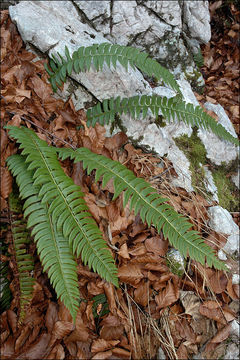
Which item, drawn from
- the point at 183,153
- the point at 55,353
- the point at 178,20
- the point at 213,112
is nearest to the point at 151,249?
the point at 55,353

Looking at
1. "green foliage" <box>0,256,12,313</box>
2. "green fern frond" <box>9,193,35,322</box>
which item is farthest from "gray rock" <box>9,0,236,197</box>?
"green foliage" <box>0,256,12,313</box>

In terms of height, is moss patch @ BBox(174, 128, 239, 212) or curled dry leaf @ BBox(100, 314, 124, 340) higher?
moss patch @ BBox(174, 128, 239, 212)

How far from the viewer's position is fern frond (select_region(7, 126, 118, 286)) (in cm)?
167

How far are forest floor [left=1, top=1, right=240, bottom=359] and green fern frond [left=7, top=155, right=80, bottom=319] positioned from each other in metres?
0.22

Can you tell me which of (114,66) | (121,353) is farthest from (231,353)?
(114,66)

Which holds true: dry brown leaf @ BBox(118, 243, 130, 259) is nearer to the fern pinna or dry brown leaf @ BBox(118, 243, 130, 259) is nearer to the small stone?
the small stone

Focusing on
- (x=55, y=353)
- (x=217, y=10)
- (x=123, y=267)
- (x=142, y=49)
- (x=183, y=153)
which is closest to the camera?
(x=55, y=353)

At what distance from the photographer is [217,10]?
4.91 meters

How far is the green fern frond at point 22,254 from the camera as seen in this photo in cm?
180

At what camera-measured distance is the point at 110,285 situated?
1917mm

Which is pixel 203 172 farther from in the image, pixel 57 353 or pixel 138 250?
pixel 57 353

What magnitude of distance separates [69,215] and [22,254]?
1.73 feet

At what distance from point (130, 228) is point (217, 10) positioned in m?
4.71

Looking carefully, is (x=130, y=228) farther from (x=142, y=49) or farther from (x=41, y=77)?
(x=142, y=49)
